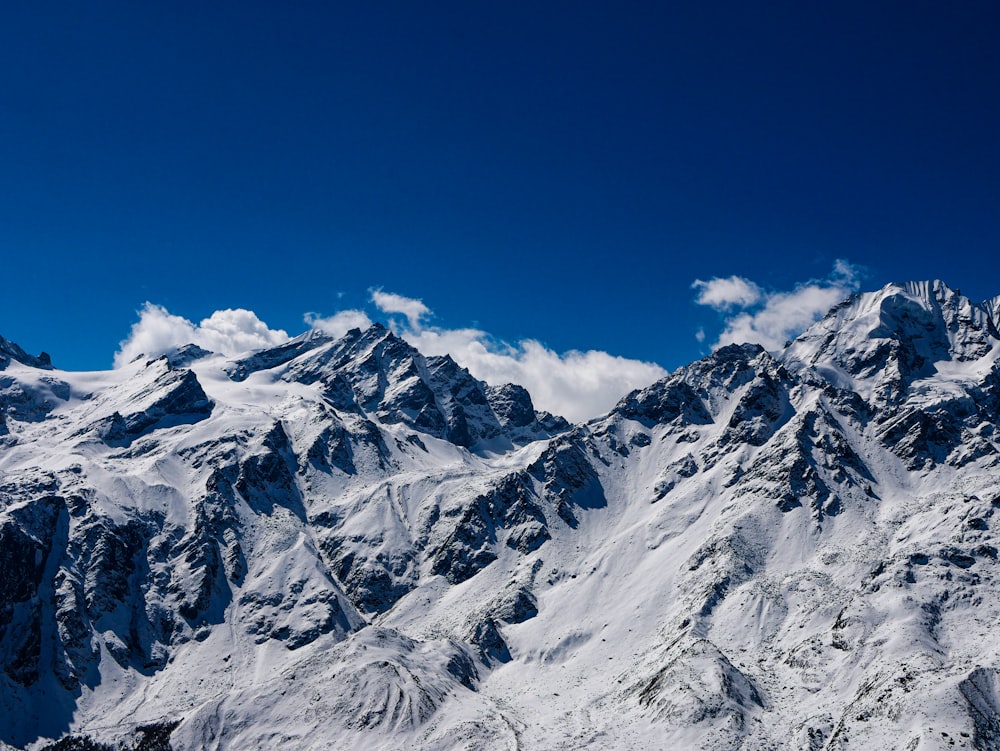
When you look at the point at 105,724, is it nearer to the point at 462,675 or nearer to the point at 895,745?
the point at 462,675

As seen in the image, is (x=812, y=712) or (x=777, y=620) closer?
(x=812, y=712)

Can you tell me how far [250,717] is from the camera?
17162cm

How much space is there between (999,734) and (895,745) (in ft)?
50.0

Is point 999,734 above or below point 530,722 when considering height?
below

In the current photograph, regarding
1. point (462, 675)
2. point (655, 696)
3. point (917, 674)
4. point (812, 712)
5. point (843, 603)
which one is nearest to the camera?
point (917, 674)

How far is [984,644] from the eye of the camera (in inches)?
5945

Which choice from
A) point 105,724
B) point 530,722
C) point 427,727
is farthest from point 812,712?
point 105,724

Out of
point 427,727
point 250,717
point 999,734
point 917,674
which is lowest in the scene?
point 999,734

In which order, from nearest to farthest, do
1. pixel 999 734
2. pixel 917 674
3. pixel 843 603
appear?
pixel 999 734 < pixel 917 674 < pixel 843 603

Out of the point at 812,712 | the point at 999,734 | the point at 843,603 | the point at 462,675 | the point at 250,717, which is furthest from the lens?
the point at 462,675

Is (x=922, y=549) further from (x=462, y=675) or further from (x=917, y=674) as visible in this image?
(x=462, y=675)

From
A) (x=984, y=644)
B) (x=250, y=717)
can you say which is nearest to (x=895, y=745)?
(x=984, y=644)

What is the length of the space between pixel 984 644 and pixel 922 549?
116 feet

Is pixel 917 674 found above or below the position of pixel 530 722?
below
